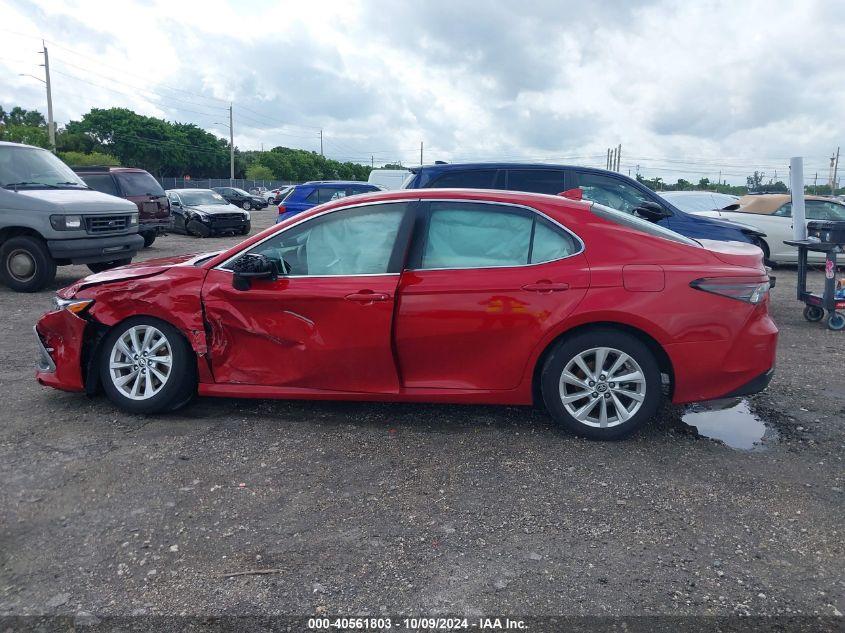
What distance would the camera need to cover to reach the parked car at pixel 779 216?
1329cm

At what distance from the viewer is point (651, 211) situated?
7852mm

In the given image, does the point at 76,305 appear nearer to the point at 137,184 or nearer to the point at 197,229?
the point at 137,184

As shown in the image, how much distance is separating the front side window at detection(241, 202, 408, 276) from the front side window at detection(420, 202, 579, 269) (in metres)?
0.27

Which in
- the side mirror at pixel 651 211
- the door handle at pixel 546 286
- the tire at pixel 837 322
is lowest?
the tire at pixel 837 322

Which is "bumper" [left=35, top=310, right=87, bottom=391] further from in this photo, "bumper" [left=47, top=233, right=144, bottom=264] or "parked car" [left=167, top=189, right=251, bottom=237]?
"parked car" [left=167, top=189, right=251, bottom=237]

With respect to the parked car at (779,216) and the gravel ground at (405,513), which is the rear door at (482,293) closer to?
the gravel ground at (405,513)

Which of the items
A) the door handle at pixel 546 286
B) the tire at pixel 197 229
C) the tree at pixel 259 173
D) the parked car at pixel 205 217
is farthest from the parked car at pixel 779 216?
the tree at pixel 259 173

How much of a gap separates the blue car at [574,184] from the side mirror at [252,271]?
391 centimetres

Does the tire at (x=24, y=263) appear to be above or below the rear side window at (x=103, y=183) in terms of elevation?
below

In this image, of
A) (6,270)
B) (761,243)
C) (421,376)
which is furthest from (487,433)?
(761,243)

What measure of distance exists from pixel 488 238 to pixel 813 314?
241 inches

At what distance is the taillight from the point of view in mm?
4203

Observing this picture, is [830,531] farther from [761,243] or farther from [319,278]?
[761,243]

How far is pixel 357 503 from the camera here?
3.54 meters
